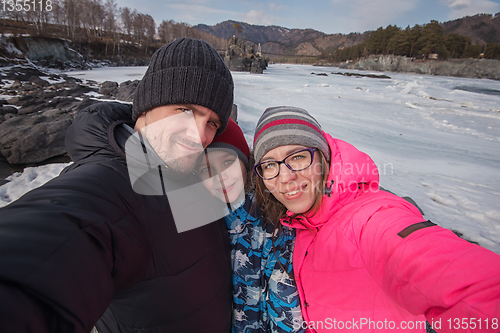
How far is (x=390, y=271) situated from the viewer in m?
0.88

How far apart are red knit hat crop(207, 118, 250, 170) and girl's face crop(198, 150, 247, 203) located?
5cm

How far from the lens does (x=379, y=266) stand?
961 millimetres

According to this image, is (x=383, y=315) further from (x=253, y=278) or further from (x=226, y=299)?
(x=226, y=299)

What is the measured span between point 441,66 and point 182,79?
166 feet

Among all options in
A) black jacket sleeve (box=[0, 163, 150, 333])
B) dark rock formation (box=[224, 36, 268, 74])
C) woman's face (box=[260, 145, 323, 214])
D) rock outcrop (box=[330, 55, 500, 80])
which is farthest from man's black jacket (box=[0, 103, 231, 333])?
rock outcrop (box=[330, 55, 500, 80])

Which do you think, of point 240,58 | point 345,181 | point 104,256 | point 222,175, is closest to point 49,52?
point 240,58

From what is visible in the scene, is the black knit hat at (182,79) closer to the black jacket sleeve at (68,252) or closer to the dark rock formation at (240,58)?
the black jacket sleeve at (68,252)

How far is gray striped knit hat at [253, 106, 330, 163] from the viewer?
1350mm

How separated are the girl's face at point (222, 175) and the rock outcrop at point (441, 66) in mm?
47813

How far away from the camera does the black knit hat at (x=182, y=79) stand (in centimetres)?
122

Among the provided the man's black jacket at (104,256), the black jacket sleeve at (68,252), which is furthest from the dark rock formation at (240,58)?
the black jacket sleeve at (68,252)

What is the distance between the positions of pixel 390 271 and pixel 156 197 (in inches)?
41.5

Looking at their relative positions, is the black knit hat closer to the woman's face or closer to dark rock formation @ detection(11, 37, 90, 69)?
the woman's face

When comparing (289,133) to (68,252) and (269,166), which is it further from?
(68,252)
